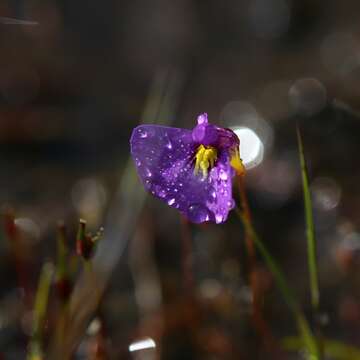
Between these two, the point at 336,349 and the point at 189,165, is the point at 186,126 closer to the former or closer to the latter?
the point at 336,349

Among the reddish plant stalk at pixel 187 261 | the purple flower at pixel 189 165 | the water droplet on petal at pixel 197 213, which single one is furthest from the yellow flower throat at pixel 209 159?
the reddish plant stalk at pixel 187 261

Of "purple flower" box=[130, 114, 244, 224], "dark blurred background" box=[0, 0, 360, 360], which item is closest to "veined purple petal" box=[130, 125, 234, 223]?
"purple flower" box=[130, 114, 244, 224]

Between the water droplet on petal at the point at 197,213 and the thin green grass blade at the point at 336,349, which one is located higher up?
the water droplet on petal at the point at 197,213

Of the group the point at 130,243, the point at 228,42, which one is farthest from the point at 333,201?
the point at 228,42

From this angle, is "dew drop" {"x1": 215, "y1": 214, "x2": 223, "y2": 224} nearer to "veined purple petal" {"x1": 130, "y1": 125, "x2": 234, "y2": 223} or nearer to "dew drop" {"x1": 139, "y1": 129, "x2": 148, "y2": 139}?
"veined purple petal" {"x1": 130, "y1": 125, "x2": 234, "y2": 223}

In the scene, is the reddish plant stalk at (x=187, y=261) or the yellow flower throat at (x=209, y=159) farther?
the reddish plant stalk at (x=187, y=261)

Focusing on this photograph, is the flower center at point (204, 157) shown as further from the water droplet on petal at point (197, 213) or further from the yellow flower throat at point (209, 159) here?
the water droplet on petal at point (197, 213)

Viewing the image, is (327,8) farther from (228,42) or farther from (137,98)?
(137,98)
